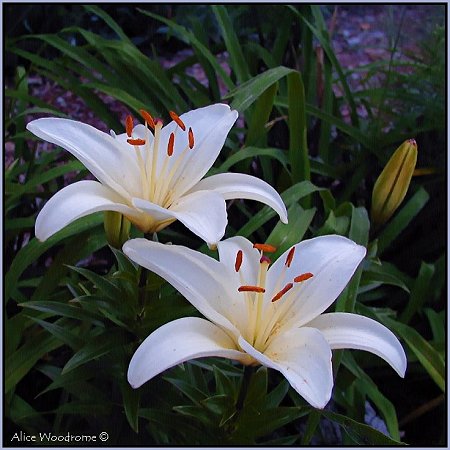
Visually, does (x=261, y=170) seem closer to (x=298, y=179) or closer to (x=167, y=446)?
(x=298, y=179)

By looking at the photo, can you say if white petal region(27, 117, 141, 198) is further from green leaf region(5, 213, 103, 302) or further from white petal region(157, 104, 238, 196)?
green leaf region(5, 213, 103, 302)

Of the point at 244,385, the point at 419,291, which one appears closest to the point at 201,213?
the point at 244,385

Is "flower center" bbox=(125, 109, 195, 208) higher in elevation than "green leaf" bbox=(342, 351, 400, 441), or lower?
higher

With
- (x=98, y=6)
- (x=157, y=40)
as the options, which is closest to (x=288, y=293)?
(x=98, y=6)

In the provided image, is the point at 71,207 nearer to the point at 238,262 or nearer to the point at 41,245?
the point at 238,262

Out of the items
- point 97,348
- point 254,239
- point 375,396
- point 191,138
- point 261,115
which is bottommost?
point 375,396

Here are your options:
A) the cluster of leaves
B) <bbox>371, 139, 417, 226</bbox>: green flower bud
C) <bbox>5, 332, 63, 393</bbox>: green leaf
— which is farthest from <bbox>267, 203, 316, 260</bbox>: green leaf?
<bbox>5, 332, 63, 393</bbox>: green leaf
